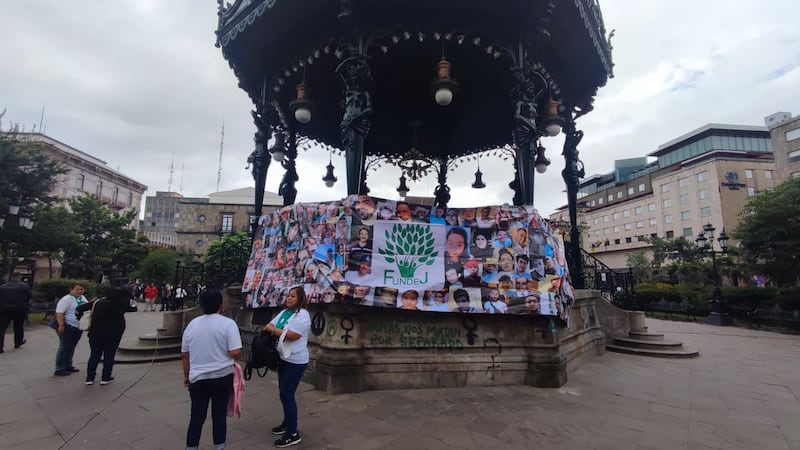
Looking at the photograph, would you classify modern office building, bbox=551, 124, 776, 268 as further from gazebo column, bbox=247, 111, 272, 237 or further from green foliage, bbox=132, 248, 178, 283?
gazebo column, bbox=247, 111, 272, 237

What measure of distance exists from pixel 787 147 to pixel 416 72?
203ft

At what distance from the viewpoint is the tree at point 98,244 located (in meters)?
31.0

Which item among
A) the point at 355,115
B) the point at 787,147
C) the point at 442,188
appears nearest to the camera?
the point at 355,115

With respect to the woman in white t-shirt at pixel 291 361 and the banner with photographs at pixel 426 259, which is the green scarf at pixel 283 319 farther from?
the banner with photographs at pixel 426 259

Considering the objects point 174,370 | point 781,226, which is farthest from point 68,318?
point 781,226

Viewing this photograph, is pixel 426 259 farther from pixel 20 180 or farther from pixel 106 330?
pixel 20 180

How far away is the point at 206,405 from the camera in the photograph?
3.36 metres

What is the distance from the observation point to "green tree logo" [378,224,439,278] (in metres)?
6.00

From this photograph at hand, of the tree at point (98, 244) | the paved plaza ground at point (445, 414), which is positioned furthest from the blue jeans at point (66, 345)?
the tree at point (98, 244)

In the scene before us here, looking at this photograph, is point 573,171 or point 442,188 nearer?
point 573,171

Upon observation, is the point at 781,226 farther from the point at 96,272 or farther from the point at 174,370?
the point at 96,272

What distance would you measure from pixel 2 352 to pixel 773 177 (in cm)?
8648

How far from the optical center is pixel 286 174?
32.1ft

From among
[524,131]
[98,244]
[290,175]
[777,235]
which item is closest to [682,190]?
[777,235]
